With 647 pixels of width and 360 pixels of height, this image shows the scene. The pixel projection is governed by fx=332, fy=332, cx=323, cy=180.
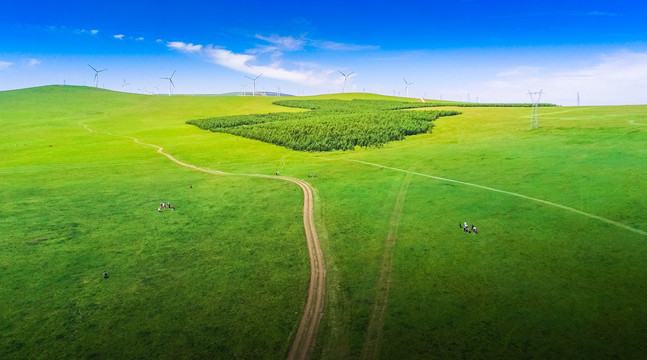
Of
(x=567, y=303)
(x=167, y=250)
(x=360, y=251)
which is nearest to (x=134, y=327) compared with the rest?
(x=167, y=250)

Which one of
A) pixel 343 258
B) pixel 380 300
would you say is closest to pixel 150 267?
pixel 343 258

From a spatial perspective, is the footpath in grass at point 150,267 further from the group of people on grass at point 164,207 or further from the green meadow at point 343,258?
the group of people on grass at point 164,207

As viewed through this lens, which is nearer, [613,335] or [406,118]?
[613,335]

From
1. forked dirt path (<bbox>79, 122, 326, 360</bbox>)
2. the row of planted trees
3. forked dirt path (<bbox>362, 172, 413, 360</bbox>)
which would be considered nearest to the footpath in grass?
forked dirt path (<bbox>79, 122, 326, 360</bbox>)

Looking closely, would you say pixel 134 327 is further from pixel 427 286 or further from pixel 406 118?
pixel 406 118

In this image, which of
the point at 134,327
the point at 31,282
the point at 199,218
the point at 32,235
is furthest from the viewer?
the point at 199,218

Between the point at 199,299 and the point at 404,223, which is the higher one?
the point at 404,223

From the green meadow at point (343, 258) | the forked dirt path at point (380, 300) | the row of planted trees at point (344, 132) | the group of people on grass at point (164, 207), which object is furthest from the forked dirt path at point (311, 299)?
the row of planted trees at point (344, 132)

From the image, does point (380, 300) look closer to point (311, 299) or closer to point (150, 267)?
point (311, 299)
